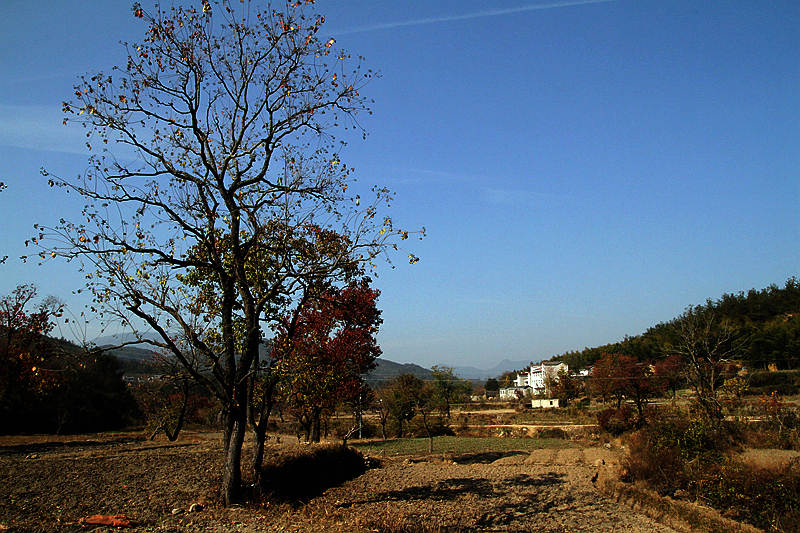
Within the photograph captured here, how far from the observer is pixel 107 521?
8258 mm

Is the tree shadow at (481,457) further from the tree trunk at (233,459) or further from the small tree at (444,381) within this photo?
the tree trunk at (233,459)

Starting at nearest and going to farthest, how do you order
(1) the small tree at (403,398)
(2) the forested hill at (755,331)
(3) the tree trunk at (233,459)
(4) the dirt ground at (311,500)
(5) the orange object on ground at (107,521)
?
(5) the orange object on ground at (107,521) → (4) the dirt ground at (311,500) → (3) the tree trunk at (233,459) → (1) the small tree at (403,398) → (2) the forested hill at (755,331)

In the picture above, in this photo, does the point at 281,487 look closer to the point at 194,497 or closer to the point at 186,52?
the point at 194,497

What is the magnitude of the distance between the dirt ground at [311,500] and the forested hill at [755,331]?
36707mm

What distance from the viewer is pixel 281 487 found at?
1256 cm

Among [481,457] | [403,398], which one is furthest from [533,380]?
[481,457]

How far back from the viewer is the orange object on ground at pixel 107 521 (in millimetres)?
8188

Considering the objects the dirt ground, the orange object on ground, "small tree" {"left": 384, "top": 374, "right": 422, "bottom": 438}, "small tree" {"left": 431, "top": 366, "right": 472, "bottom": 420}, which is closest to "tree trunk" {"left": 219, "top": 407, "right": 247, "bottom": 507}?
the dirt ground

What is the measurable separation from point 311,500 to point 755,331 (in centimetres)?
7675

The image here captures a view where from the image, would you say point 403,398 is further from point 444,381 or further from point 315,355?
point 315,355

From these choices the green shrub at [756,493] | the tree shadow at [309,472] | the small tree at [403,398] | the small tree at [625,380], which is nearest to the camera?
the green shrub at [756,493]

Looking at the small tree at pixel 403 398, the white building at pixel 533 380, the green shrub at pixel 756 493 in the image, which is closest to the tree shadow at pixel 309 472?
the green shrub at pixel 756 493

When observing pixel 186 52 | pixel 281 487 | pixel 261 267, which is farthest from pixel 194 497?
pixel 186 52

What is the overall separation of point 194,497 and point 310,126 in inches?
342
